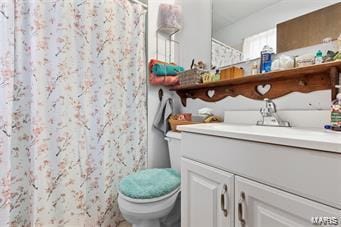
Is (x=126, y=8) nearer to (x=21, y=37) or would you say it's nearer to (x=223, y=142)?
(x=21, y=37)

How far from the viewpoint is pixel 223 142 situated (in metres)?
0.84

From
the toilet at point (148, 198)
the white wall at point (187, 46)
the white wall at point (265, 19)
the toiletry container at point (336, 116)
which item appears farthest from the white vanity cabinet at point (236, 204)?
the white wall at point (265, 19)

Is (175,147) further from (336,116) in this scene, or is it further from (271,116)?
(336,116)

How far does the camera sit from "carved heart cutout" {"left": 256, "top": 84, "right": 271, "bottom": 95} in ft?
3.84

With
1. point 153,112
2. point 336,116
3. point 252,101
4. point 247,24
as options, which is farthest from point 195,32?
point 336,116

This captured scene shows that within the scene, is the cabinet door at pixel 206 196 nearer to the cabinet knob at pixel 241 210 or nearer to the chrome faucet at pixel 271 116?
the cabinet knob at pixel 241 210

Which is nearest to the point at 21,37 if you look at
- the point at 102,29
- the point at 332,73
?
the point at 102,29

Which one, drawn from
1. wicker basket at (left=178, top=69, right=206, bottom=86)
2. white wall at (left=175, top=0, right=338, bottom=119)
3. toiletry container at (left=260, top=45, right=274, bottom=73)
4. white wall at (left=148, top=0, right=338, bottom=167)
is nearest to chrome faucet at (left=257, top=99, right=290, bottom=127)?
white wall at (left=175, top=0, right=338, bottom=119)

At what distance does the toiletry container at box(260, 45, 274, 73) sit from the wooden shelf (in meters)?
0.06

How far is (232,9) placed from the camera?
1492 millimetres

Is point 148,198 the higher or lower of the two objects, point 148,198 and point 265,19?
the lower

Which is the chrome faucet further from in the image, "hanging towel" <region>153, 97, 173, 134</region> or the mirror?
"hanging towel" <region>153, 97, 173, 134</region>

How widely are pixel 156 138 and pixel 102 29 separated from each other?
35.8 inches

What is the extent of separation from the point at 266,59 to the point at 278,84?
0.50 feet
